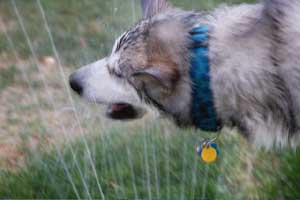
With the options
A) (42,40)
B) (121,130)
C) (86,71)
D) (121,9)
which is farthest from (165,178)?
(121,9)

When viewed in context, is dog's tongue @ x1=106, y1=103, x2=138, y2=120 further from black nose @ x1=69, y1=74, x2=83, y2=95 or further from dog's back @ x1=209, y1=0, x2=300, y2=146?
dog's back @ x1=209, y1=0, x2=300, y2=146

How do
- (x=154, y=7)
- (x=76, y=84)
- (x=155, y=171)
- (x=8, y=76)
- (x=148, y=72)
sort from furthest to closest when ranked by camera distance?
1. (x=8, y=76)
2. (x=155, y=171)
3. (x=154, y=7)
4. (x=76, y=84)
5. (x=148, y=72)

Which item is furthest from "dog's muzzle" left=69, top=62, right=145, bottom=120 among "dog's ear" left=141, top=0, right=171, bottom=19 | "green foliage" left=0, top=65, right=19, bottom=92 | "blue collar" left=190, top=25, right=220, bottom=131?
"green foliage" left=0, top=65, right=19, bottom=92

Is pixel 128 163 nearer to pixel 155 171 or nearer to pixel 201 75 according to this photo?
pixel 155 171

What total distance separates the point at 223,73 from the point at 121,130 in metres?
1.45

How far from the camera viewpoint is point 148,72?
7.38ft

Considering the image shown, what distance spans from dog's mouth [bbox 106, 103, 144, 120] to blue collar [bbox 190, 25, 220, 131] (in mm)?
281

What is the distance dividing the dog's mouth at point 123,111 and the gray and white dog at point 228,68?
0.17ft

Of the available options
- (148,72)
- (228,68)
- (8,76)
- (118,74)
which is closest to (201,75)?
(228,68)

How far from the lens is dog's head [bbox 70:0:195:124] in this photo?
2.31 m

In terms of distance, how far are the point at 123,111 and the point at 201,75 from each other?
0.45 metres

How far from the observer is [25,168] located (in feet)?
10.4

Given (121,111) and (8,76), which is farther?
(8,76)

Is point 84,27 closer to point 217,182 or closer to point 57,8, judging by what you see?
point 57,8
